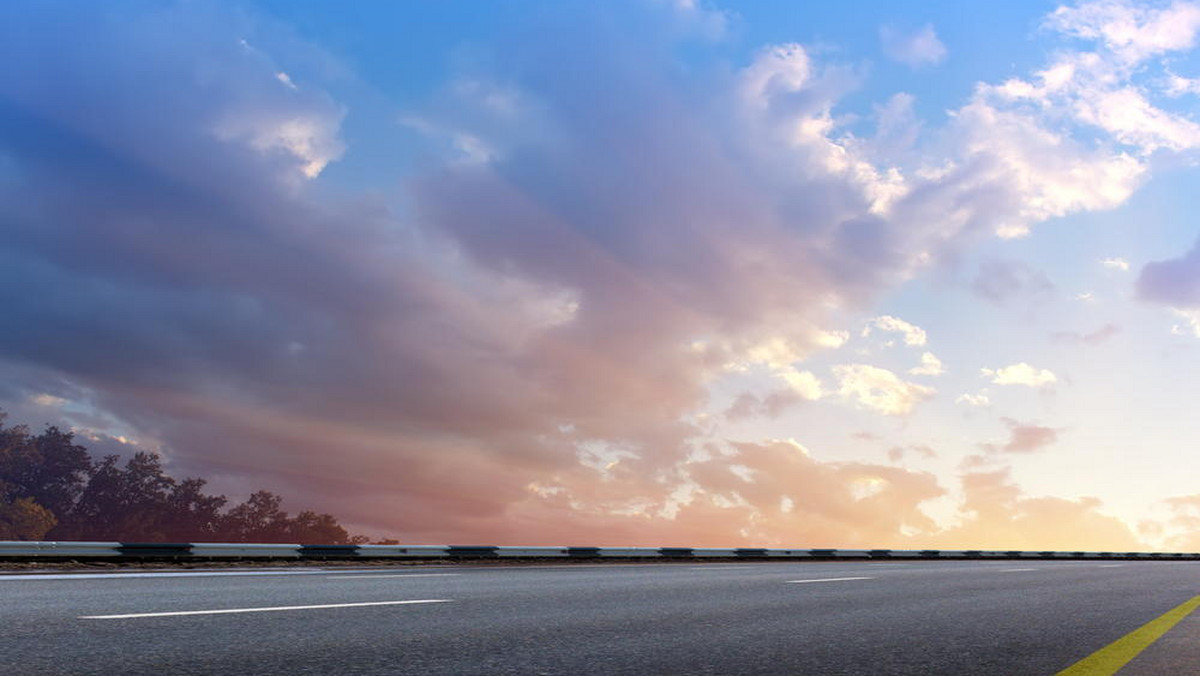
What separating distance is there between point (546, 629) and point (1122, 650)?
4.05 metres

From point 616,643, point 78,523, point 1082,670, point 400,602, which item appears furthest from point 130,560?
point 78,523

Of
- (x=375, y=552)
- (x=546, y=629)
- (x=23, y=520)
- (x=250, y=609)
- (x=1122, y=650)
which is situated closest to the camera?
(x=1122, y=650)

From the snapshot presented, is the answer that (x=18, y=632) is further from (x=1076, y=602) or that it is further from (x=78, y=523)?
(x=78, y=523)

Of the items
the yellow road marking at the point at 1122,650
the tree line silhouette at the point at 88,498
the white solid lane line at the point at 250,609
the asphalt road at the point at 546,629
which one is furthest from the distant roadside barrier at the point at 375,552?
the tree line silhouette at the point at 88,498

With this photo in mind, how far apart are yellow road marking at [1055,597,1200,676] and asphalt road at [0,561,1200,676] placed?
0.10 m

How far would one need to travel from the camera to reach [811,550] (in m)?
35.7

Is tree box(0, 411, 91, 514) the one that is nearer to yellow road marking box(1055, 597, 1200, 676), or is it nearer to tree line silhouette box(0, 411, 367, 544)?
tree line silhouette box(0, 411, 367, 544)

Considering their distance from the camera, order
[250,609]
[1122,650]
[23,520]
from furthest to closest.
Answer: [23,520] < [250,609] < [1122,650]

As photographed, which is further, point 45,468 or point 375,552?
point 45,468

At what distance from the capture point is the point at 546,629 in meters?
7.45

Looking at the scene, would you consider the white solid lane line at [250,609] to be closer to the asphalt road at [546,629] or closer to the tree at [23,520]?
the asphalt road at [546,629]

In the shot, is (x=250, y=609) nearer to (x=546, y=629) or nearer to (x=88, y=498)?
(x=546, y=629)

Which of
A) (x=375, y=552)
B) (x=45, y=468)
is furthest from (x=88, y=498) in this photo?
(x=375, y=552)

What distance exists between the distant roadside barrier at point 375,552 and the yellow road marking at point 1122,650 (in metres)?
16.7
